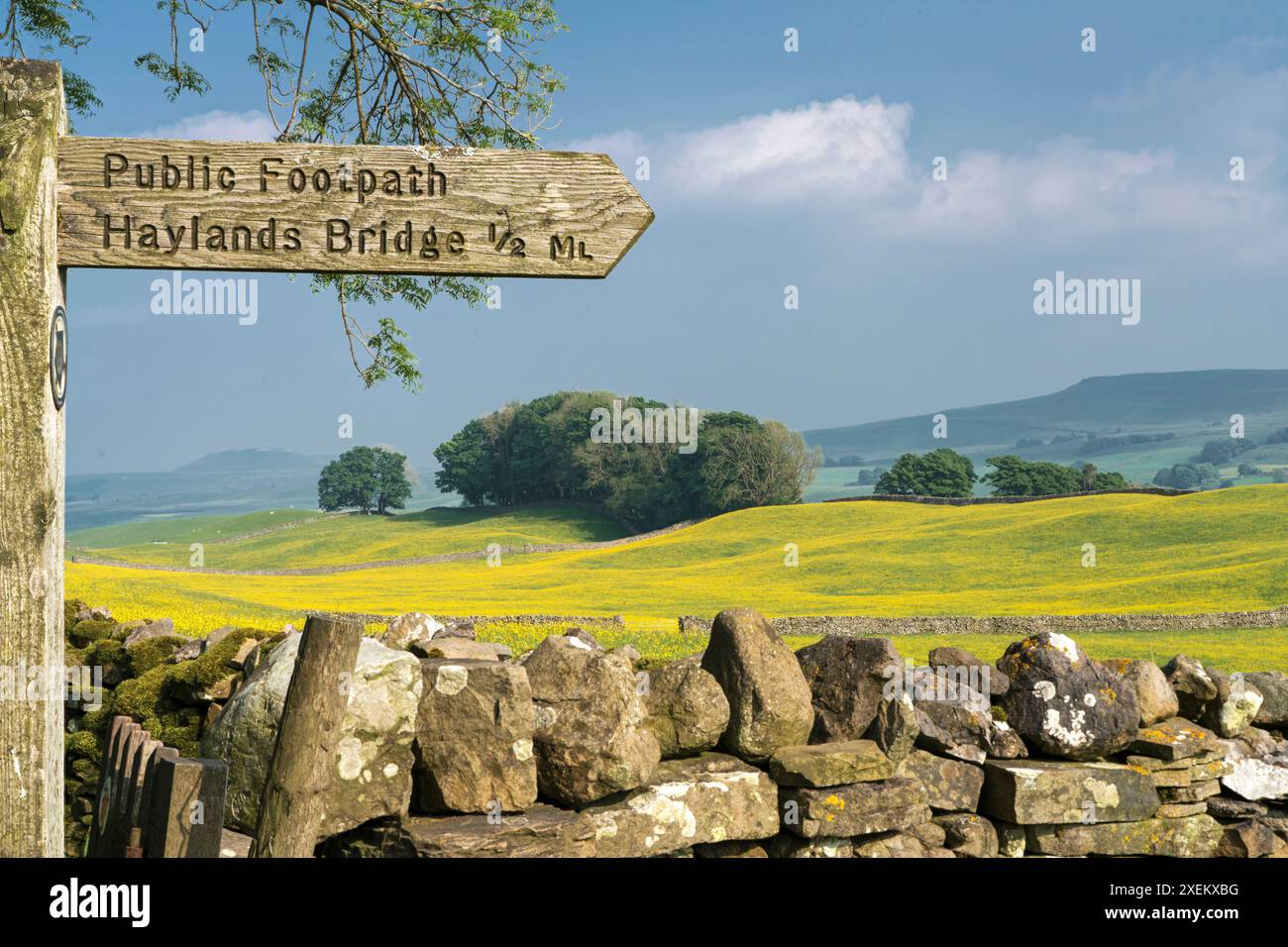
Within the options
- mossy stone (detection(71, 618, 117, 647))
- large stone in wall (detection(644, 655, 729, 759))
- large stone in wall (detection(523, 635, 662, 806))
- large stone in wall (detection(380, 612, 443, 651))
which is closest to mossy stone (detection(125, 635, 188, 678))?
mossy stone (detection(71, 618, 117, 647))

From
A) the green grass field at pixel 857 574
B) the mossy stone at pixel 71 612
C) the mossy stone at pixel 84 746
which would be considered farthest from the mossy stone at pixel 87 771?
the green grass field at pixel 857 574

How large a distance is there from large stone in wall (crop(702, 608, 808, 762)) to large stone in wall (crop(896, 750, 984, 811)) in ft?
2.35

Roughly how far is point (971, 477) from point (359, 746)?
46.1m

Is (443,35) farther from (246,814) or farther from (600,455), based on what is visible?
(600,455)

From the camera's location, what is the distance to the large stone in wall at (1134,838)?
5.95 meters

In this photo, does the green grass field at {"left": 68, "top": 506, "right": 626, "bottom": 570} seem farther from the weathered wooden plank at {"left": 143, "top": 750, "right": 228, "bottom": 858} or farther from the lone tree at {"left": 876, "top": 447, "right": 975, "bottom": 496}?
the weathered wooden plank at {"left": 143, "top": 750, "right": 228, "bottom": 858}

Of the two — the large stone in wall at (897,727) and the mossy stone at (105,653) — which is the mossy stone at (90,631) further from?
the large stone in wall at (897,727)

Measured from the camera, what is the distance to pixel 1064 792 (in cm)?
589

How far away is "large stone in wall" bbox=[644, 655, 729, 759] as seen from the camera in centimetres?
532

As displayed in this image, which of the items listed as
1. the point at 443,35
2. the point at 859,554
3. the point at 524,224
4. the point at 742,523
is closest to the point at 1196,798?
the point at 524,224

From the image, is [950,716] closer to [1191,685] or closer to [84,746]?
[1191,685]

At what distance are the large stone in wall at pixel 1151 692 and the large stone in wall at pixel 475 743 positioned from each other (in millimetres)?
4031

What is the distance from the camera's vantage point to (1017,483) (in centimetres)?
4725
